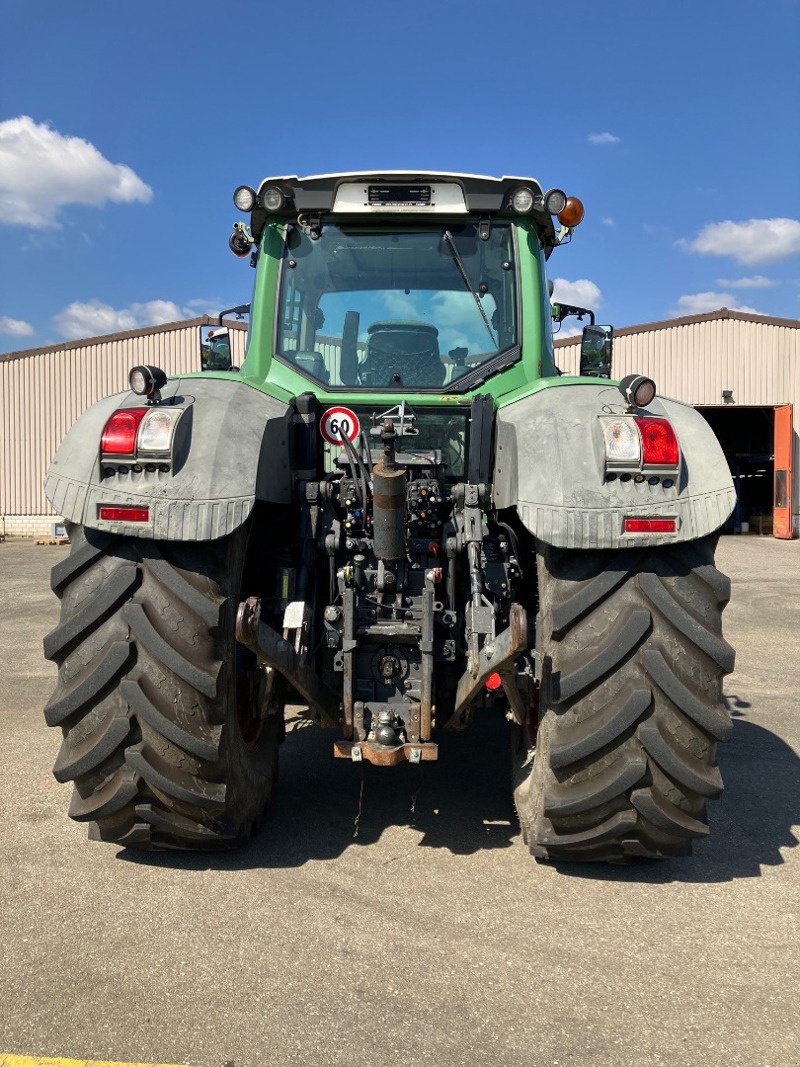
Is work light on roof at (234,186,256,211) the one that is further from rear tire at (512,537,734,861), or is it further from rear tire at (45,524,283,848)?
rear tire at (512,537,734,861)

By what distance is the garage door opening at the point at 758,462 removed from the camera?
21453mm

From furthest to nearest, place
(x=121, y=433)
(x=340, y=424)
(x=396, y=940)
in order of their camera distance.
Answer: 1. (x=340, y=424)
2. (x=121, y=433)
3. (x=396, y=940)

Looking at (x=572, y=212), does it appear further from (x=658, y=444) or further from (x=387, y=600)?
(x=387, y=600)

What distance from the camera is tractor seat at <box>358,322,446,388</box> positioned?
418 cm

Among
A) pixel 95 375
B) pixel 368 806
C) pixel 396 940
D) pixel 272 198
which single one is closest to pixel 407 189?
pixel 272 198

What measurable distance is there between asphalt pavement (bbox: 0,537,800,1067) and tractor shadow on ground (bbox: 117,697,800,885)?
0.01 m

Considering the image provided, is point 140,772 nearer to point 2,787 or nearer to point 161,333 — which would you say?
point 2,787

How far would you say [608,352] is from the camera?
5234 mm

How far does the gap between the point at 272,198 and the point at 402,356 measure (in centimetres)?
99

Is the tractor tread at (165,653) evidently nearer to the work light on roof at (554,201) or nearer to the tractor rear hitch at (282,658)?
the tractor rear hitch at (282,658)

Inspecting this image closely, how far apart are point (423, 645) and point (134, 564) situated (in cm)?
112

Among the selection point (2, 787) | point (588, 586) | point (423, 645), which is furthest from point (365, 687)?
point (2, 787)

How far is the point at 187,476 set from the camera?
313 cm

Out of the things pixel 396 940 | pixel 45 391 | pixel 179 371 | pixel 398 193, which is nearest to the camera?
pixel 396 940
